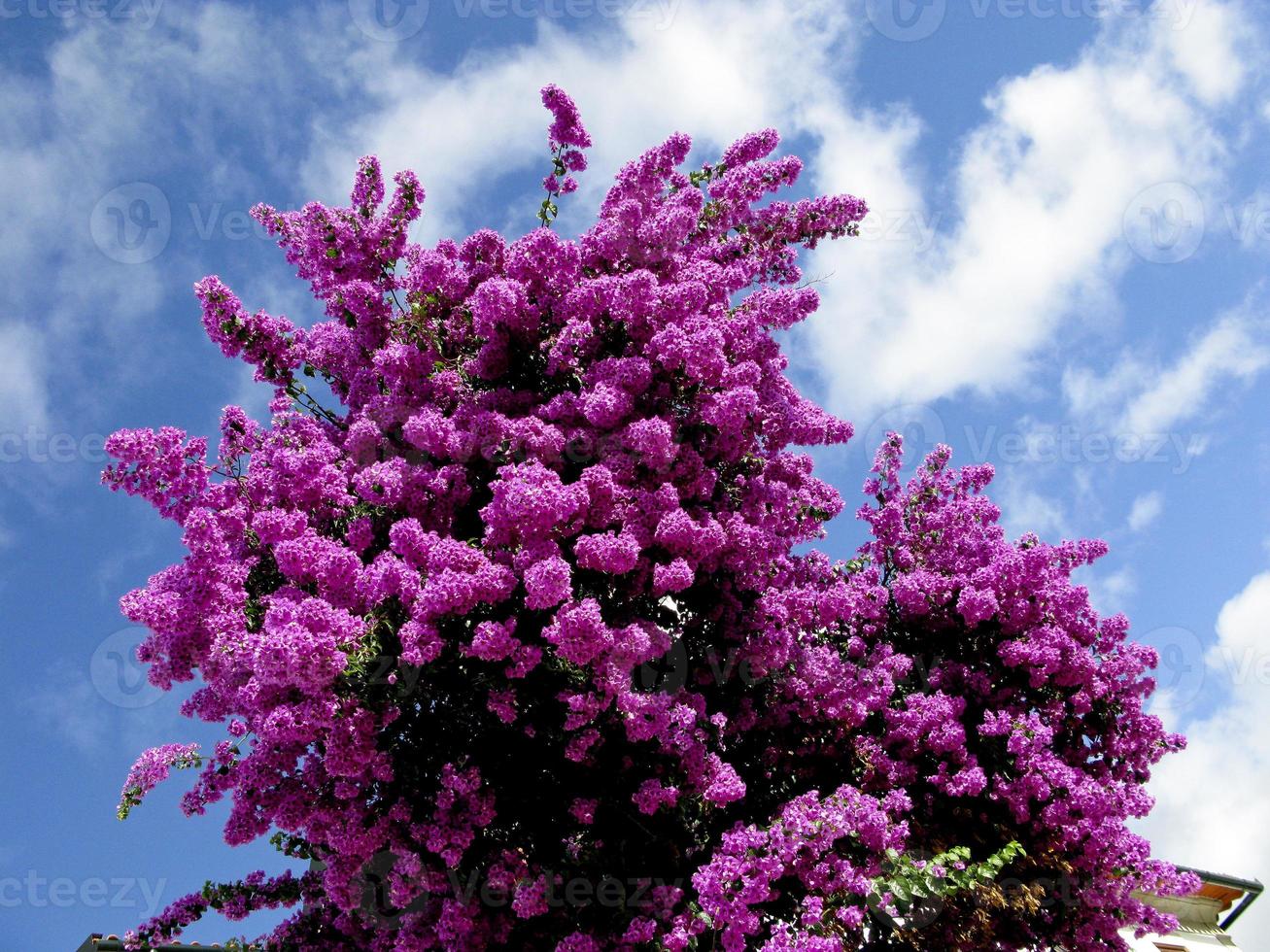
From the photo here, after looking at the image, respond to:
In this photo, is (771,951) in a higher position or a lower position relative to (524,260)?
lower

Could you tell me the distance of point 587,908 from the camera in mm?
8328

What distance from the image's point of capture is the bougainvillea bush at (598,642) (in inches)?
300

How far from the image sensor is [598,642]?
723 centimetres

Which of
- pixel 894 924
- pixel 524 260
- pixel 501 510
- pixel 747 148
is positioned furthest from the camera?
pixel 747 148

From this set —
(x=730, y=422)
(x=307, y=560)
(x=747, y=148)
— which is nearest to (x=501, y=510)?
(x=307, y=560)

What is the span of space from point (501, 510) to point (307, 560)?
161 cm

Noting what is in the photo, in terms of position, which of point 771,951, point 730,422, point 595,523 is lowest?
point 771,951

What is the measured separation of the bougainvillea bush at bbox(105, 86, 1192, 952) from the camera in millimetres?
7629

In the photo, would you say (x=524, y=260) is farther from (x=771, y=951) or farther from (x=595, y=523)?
(x=771, y=951)

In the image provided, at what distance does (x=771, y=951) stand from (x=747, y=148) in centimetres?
815

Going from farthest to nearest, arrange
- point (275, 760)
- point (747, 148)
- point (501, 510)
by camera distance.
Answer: point (747, 148) → point (275, 760) → point (501, 510)

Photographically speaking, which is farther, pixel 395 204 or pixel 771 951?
pixel 395 204

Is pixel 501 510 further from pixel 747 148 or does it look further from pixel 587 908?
pixel 747 148

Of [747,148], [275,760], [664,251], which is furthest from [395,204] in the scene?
[275,760]
